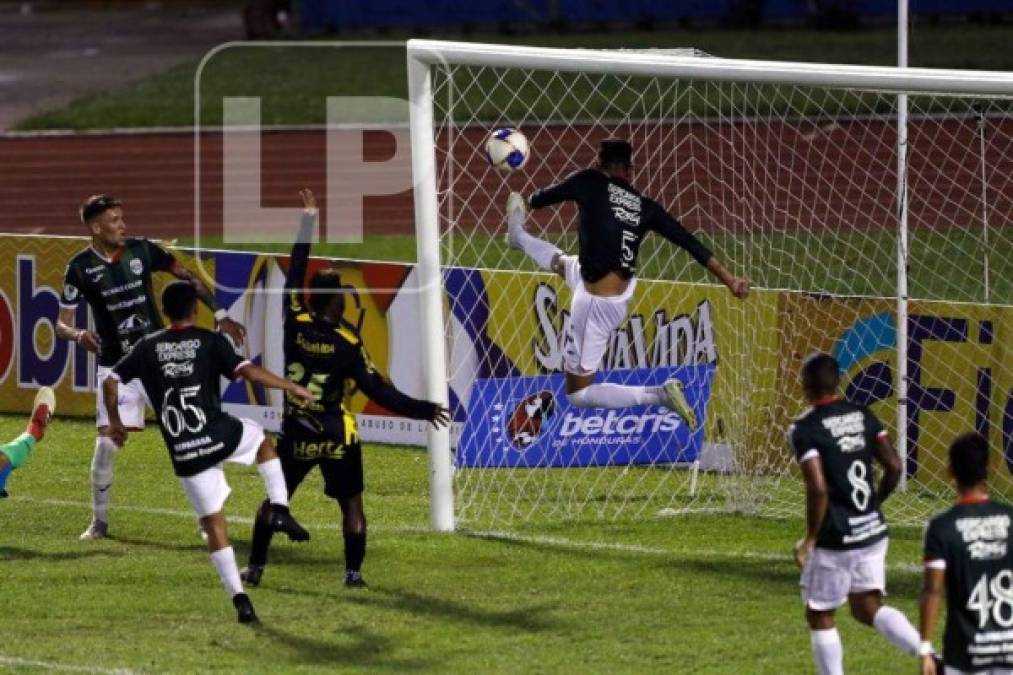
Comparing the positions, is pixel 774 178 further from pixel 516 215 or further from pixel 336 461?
pixel 336 461

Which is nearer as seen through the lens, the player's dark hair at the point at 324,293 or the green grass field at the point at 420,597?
the green grass field at the point at 420,597

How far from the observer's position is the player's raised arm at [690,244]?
12.3 meters

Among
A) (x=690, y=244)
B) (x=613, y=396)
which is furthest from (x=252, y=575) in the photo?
(x=690, y=244)

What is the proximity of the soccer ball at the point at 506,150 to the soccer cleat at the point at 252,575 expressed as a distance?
3.07 meters

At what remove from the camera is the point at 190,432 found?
35.4ft

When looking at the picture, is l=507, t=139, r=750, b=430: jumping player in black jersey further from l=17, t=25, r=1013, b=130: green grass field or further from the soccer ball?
l=17, t=25, r=1013, b=130: green grass field

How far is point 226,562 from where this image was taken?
10875 millimetres

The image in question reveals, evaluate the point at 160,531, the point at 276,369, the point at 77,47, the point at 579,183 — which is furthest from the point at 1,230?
the point at 77,47

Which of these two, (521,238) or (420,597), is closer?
(420,597)

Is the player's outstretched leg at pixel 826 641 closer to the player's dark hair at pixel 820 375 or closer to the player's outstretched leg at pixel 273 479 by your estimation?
the player's dark hair at pixel 820 375

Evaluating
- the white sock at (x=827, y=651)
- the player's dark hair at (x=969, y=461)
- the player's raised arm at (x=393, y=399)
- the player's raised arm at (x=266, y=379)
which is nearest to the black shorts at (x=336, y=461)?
the player's raised arm at (x=393, y=399)

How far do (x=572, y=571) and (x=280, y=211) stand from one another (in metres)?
17.5

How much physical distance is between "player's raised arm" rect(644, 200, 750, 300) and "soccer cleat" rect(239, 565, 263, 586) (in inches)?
132

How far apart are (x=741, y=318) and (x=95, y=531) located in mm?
5283
